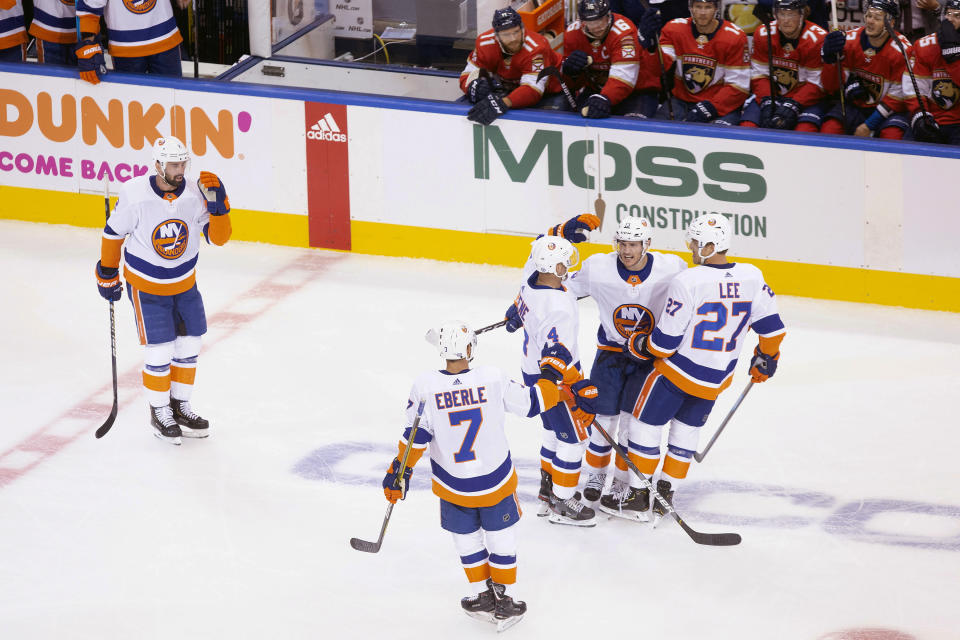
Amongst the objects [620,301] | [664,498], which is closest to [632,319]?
[620,301]

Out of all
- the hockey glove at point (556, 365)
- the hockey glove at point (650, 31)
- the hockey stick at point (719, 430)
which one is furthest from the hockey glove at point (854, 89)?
the hockey glove at point (556, 365)

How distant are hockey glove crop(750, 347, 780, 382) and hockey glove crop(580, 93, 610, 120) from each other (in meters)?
2.82

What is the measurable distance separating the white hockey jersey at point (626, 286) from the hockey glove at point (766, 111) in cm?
279

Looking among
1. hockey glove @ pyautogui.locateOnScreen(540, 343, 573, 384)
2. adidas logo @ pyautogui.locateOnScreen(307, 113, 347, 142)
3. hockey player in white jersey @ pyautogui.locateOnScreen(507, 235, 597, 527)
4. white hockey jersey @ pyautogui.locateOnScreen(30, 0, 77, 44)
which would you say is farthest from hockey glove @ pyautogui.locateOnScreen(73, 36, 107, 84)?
hockey glove @ pyautogui.locateOnScreen(540, 343, 573, 384)

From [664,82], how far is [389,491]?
4.42m

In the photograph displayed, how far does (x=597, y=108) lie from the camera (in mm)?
8062

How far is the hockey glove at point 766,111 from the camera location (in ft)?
26.6

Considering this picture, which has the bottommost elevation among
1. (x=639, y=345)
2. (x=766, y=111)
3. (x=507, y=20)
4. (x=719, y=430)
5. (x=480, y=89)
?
(x=719, y=430)

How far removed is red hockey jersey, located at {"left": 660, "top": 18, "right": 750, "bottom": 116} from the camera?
8.23 metres

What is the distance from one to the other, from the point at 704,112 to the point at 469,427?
13.3 feet

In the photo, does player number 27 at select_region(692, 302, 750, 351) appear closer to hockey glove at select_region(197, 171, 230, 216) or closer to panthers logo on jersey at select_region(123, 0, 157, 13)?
hockey glove at select_region(197, 171, 230, 216)

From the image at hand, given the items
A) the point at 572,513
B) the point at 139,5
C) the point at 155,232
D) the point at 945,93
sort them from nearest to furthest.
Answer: the point at 572,513, the point at 155,232, the point at 945,93, the point at 139,5

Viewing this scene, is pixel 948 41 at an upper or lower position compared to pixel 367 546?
upper

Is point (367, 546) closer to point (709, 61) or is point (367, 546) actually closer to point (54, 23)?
point (709, 61)
